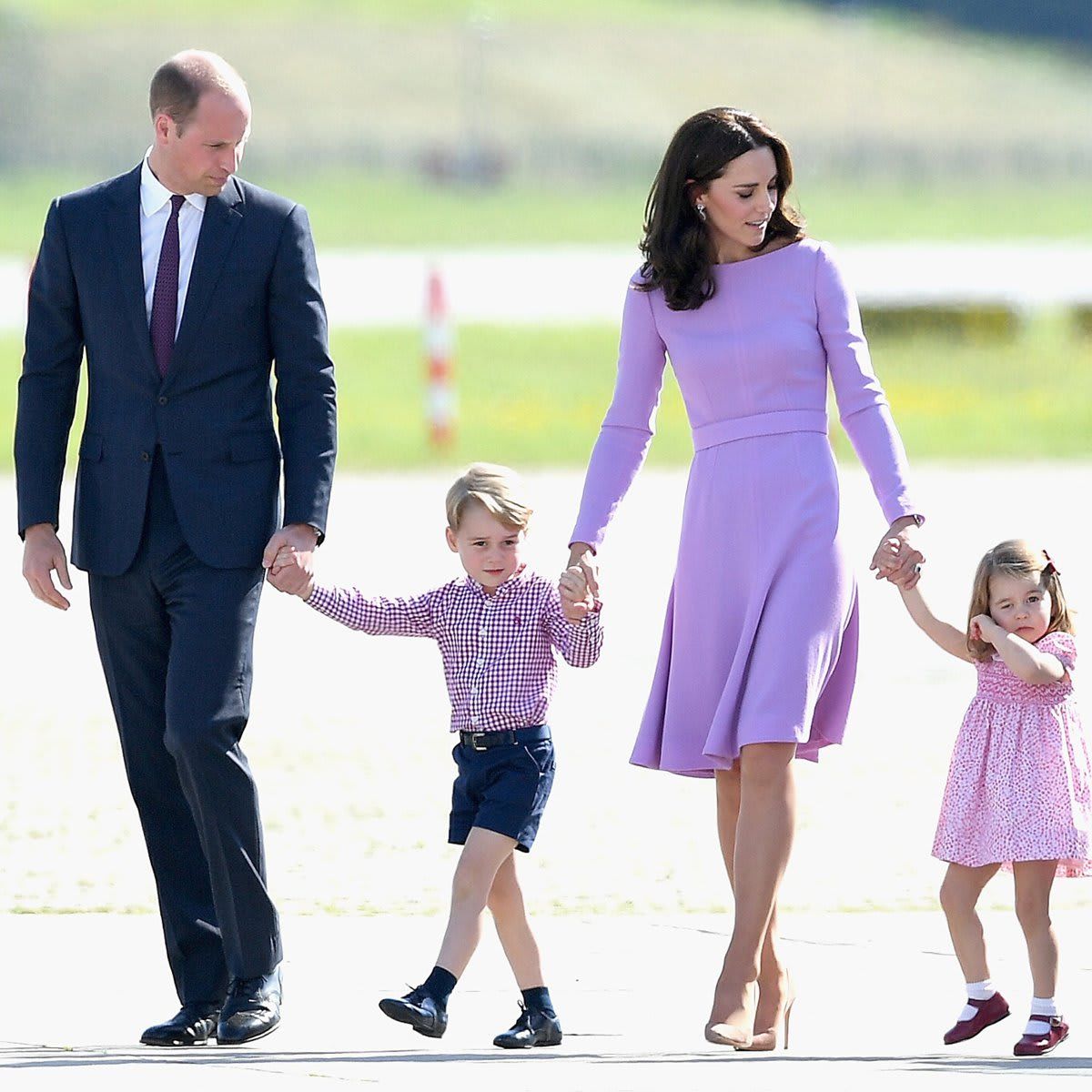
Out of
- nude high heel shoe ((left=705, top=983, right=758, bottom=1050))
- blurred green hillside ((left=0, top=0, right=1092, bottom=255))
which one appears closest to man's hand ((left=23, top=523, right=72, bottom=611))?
nude high heel shoe ((left=705, top=983, right=758, bottom=1050))

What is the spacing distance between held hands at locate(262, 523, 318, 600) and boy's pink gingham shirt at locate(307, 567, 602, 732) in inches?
5.9

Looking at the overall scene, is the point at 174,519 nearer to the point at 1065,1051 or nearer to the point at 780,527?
the point at 780,527

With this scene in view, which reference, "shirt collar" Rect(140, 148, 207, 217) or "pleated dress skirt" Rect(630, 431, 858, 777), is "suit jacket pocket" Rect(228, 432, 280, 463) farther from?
"pleated dress skirt" Rect(630, 431, 858, 777)

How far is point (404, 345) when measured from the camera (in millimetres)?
→ 24484

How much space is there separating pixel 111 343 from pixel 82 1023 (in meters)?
1.35

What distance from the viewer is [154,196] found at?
511 cm

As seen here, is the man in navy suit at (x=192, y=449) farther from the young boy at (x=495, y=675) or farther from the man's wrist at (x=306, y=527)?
the young boy at (x=495, y=675)

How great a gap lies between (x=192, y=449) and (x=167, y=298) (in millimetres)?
302

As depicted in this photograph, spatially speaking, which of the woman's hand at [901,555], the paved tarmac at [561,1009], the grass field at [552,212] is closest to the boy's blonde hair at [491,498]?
the woman's hand at [901,555]

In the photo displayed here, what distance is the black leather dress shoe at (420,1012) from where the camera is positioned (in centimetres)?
479

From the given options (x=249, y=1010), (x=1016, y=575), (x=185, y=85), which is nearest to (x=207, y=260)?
(x=185, y=85)

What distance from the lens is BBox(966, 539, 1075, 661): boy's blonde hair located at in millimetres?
5086

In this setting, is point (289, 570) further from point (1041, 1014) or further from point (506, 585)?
point (1041, 1014)

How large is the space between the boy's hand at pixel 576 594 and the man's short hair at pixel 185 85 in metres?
1.12
